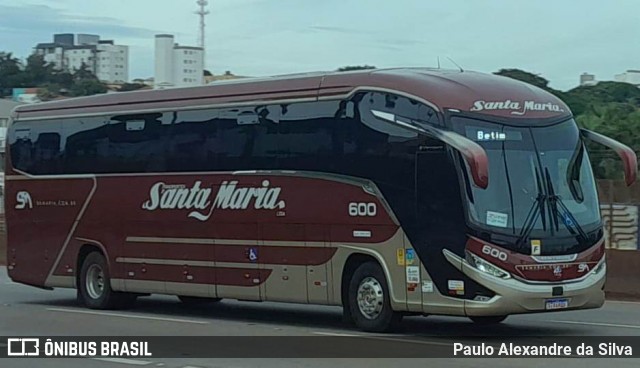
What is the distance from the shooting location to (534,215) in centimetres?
1444

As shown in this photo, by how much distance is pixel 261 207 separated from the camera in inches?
672

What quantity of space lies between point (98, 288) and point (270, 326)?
489cm

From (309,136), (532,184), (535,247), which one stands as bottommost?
(535,247)

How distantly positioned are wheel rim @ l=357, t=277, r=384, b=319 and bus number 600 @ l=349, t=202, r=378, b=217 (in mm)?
874

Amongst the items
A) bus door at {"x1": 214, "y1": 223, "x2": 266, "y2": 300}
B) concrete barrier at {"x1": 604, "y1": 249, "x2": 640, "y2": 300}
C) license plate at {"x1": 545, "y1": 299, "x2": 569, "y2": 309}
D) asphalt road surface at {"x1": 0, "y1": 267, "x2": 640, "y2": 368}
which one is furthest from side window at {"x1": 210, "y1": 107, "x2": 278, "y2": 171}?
concrete barrier at {"x1": 604, "y1": 249, "x2": 640, "y2": 300}

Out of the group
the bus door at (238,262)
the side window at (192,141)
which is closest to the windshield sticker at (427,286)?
the bus door at (238,262)

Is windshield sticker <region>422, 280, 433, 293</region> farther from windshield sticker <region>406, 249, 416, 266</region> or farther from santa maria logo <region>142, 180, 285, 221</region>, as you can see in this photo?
santa maria logo <region>142, 180, 285, 221</region>

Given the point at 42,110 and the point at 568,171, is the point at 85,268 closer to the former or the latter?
the point at 42,110

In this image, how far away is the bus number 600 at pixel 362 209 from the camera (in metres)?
15.4

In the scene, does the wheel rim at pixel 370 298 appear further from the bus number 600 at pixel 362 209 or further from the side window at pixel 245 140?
the side window at pixel 245 140

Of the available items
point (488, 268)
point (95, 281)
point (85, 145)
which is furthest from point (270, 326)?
point (85, 145)

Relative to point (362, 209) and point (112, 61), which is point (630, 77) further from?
point (112, 61)

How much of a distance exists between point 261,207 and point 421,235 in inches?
123

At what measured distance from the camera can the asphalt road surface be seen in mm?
12516
